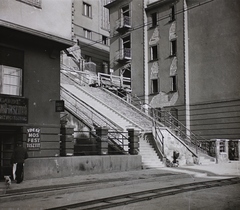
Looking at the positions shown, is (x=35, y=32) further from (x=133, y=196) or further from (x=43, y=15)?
(x=133, y=196)

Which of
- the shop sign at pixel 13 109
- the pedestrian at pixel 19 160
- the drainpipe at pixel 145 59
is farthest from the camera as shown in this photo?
the drainpipe at pixel 145 59

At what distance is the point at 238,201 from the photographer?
9.02m

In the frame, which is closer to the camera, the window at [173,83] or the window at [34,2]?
the window at [34,2]

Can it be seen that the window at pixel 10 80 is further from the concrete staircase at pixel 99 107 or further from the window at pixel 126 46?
the window at pixel 126 46

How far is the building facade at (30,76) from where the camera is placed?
47.7 ft

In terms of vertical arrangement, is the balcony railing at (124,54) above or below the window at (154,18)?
below

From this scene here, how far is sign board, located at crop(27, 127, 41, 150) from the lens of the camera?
49.1ft

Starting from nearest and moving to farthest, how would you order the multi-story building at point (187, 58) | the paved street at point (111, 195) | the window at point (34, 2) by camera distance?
the paved street at point (111, 195) < the window at point (34, 2) < the multi-story building at point (187, 58)

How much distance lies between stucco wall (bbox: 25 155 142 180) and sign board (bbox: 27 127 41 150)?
0.61 m

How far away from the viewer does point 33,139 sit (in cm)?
1511

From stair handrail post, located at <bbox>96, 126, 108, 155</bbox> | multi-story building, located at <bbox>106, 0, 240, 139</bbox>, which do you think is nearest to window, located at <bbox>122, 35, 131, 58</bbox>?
multi-story building, located at <bbox>106, 0, 240, 139</bbox>

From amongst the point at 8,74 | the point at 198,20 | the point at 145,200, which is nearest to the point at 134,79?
the point at 198,20

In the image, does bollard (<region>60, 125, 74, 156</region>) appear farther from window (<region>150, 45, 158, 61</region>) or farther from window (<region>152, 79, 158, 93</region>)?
window (<region>150, 45, 158, 61</region>)

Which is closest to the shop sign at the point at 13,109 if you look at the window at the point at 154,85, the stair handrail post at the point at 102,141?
the stair handrail post at the point at 102,141
